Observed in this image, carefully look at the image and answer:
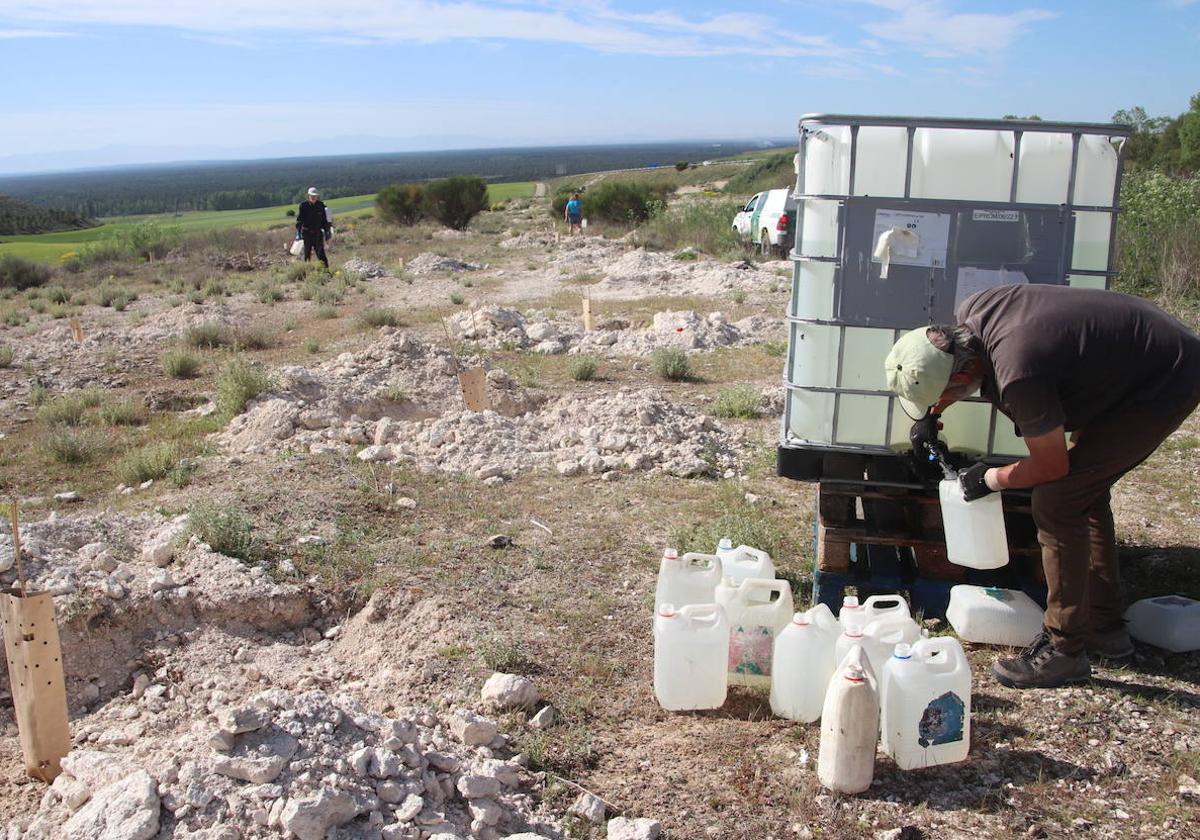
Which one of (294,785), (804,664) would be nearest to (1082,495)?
(804,664)

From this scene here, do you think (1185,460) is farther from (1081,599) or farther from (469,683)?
(469,683)

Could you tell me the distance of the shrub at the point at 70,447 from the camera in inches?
285

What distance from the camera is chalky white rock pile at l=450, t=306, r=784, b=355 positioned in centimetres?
1070

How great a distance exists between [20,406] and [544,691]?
777 centimetres

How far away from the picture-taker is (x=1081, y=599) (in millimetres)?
3609

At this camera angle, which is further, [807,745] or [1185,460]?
[1185,460]

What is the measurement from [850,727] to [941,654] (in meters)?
0.43

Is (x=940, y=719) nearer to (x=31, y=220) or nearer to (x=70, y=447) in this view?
(x=70, y=447)

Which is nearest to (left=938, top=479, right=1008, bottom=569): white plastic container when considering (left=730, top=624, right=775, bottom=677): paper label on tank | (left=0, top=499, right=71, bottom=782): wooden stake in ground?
(left=730, top=624, right=775, bottom=677): paper label on tank

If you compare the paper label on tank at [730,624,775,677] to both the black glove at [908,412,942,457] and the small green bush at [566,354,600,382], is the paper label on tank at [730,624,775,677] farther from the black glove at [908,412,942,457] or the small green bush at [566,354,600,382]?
the small green bush at [566,354,600,382]

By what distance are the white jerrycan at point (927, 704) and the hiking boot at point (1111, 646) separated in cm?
108

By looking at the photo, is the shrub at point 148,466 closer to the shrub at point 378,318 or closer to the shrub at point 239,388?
the shrub at point 239,388

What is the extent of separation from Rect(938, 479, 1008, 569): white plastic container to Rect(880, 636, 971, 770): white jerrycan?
0.66 metres

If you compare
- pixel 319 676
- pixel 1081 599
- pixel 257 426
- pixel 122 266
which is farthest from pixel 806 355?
pixel 122 266
